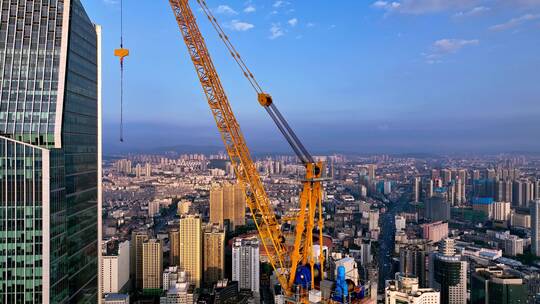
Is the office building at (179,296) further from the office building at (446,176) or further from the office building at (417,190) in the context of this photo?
the office building at (446,176)

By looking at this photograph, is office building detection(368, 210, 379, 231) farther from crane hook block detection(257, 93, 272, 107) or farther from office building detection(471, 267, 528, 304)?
crane hook block detection(257, 93, 272, 107)

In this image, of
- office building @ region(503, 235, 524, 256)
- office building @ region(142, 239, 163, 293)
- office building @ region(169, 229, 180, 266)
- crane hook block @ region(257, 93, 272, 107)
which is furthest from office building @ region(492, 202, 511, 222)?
crane hook block @ region(257, 93, 272, 107)

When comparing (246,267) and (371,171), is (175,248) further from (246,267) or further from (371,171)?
(371,171)

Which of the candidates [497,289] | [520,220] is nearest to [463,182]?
[520,220]

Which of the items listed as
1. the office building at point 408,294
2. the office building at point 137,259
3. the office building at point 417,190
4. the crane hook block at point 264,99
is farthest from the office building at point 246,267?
the office building at point 417,190

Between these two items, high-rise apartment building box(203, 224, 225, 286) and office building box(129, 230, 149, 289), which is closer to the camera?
office building box(129, 230, 149, 289)
